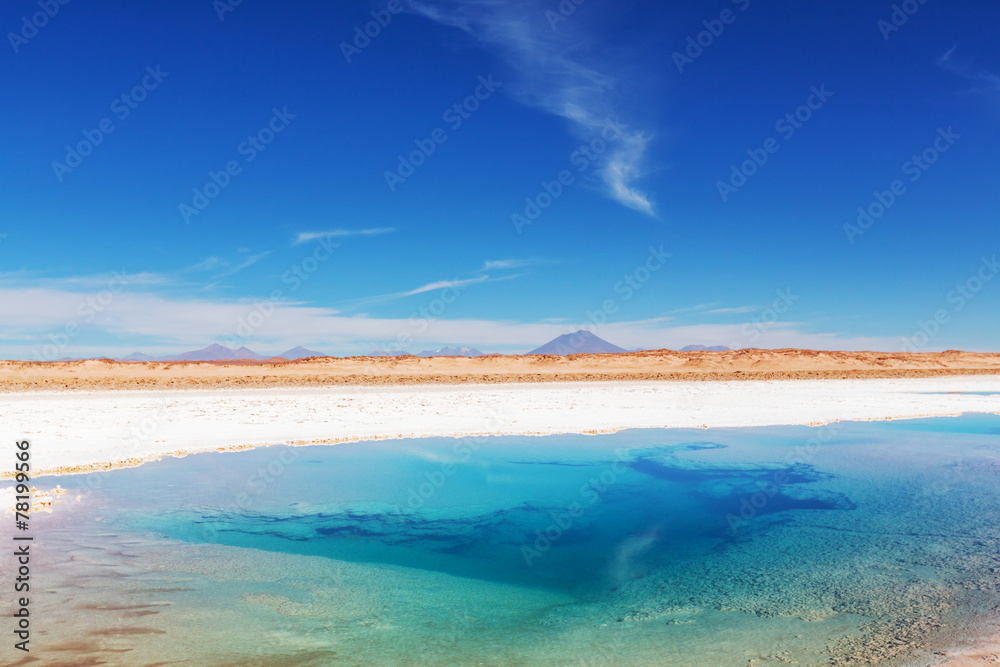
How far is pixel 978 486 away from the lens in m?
10.2

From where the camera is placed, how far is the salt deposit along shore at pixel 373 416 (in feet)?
46.8

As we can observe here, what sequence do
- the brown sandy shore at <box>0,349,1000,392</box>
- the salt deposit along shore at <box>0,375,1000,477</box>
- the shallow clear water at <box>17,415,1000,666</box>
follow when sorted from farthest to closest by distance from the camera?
the brown sandy shore at <box>0,349,1000,392</box>, the salt deposit along shore at <box>0,375,1000,477</box>, the shallow clear water at <box>17,415,1000,666</box>

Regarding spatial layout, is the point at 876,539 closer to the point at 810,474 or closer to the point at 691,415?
the point at 810,474

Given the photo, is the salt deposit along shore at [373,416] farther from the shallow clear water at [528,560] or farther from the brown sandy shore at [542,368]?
the brown sandy shore at [542,368]

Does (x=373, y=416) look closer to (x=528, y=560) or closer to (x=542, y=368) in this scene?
(x=528, y=560)

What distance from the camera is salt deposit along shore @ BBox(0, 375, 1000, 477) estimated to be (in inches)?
562

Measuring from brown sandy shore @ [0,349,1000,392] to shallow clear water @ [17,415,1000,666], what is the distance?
35756 mm

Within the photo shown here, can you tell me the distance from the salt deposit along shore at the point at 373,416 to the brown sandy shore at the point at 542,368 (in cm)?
1974

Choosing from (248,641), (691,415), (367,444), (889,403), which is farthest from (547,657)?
(889,403)

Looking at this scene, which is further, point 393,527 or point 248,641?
point 393,527

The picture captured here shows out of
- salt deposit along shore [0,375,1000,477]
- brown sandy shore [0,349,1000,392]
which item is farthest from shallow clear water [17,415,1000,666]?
brown sandy shore [0,349,1000,392]

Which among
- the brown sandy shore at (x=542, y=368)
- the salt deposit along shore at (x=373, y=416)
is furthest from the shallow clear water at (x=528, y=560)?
the brown sandy shore at (x=542, y=368)

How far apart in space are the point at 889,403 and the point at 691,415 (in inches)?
A: 394

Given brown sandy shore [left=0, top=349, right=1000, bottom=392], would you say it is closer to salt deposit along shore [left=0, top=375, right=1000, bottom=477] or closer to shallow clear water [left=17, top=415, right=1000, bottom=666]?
salt deposit along shore [left=0, top=375, right=1000, bottom=477]
